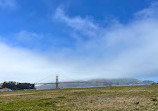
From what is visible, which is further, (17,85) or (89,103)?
(17,85)

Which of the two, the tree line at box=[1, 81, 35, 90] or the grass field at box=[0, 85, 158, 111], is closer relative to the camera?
the grass field at box=[0, 85, 158, 111]

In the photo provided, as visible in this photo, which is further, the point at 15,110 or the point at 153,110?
the point at 15,110

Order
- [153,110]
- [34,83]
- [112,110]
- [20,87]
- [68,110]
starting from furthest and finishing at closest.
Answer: [34,83]
[20,87]
[68,110]
[112,110]
[153,110]

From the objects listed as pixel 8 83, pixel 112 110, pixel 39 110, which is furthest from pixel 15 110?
pixel 8 83

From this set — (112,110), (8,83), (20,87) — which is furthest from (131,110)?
(8,83)

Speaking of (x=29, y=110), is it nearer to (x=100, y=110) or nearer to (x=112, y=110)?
(x=100, y=110)

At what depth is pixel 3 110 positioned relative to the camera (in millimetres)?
15492

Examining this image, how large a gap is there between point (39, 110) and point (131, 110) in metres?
7.80

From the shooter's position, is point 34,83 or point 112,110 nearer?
point 112,110

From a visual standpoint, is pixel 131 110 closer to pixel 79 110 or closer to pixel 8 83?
pixel 79 110

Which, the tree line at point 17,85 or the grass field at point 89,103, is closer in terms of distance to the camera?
the grass field at point 89,103

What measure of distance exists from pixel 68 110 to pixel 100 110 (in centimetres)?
279

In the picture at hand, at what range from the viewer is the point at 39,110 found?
15.0m

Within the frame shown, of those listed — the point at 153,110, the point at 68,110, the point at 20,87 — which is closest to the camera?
the point at 153,110
